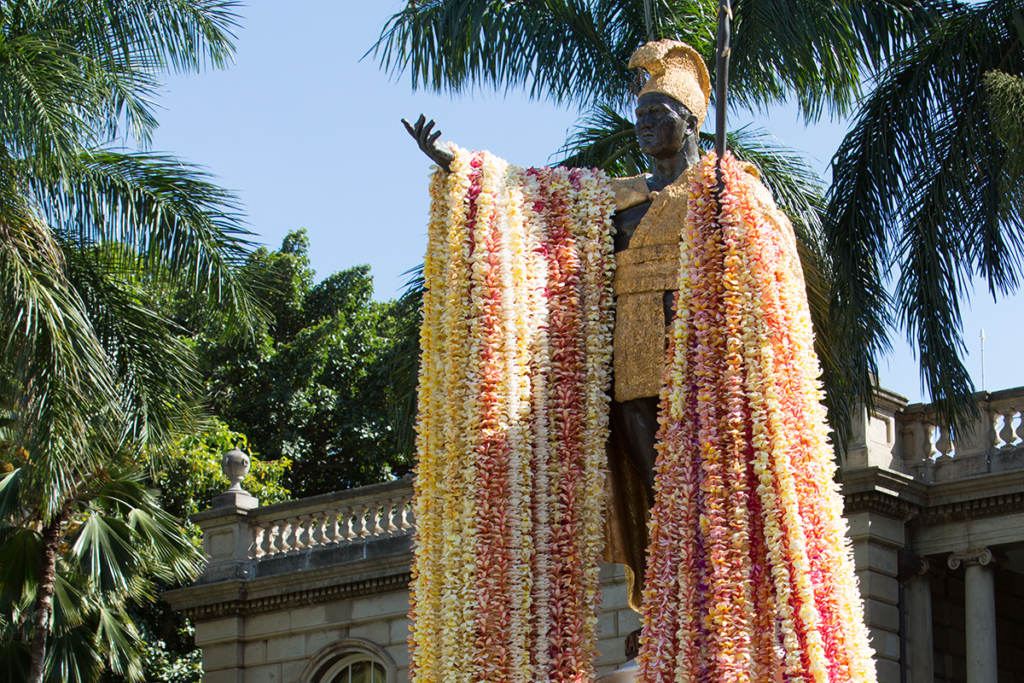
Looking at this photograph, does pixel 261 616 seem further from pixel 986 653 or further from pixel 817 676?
pixel 817 676

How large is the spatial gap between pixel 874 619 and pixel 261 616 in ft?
29.6

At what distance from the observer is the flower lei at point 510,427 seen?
17.9 ft

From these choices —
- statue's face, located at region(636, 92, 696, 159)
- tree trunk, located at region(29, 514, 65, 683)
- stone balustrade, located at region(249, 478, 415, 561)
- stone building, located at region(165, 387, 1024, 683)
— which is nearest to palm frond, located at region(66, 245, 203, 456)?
tree trunk, located at region(29, 514, 65, 683)

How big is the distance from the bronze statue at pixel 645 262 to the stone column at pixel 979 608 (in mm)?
13619

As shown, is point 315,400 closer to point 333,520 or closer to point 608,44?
point 333,520

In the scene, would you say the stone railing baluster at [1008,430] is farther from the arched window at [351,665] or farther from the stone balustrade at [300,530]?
the arched window at [351,665]

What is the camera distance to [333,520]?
22438 mm

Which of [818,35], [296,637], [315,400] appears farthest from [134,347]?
[315,400]

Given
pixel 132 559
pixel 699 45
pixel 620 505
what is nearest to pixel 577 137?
pixel 699 45

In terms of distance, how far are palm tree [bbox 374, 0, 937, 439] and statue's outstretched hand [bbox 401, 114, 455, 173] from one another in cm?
808

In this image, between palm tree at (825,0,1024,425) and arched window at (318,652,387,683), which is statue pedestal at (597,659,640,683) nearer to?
palm tree at (825,0,1024,425)

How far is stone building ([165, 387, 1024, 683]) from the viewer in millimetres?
18578

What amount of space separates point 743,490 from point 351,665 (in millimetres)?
18096

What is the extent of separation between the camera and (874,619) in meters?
18.7
